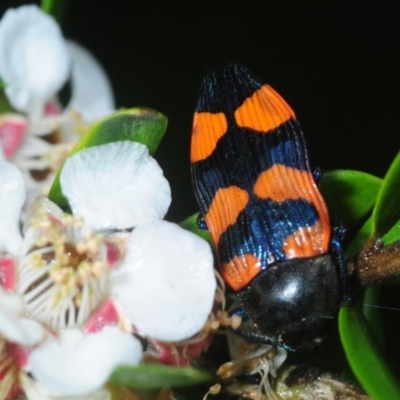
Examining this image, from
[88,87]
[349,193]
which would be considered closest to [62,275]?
[349,193]

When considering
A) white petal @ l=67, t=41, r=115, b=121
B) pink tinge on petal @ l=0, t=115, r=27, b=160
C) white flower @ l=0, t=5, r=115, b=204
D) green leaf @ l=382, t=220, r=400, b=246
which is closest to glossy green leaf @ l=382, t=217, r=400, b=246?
green leaf @ l=382, t=220, r=400, b=246

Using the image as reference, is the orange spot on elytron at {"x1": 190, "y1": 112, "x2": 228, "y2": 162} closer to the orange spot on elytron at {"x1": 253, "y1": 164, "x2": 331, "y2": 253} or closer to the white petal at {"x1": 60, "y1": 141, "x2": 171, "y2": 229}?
the orange spot on elytron at {"x1": 253, "y1": 164, "x2": 331, "y2": 253}

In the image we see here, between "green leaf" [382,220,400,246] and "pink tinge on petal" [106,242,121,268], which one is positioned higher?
"green leaf" [382,220,400,246]

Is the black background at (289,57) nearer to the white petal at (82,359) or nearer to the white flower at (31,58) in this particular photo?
the white flower at (31,58)

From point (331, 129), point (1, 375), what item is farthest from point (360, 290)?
point (331, 129)

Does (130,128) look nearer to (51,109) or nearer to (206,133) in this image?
(206,133)

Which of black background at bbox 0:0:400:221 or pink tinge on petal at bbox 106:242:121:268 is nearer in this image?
pink tinge on petal at bbox 106:242:121:268

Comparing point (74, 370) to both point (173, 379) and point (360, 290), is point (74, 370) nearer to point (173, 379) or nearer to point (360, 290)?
point (173, 379)
